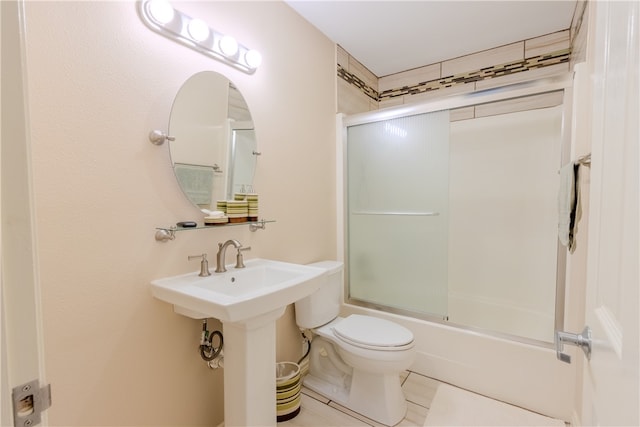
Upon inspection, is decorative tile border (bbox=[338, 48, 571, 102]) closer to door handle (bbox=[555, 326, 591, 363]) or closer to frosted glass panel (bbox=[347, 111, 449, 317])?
frosted glass panel (bbox=[347, 111, 449, 317])

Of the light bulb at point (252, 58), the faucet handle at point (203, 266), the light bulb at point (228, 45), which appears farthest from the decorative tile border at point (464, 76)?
the faucet handle at point (203, 266)

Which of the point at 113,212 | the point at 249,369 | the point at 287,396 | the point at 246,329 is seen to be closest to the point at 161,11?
the point at 113,212

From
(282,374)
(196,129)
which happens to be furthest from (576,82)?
(282,374)

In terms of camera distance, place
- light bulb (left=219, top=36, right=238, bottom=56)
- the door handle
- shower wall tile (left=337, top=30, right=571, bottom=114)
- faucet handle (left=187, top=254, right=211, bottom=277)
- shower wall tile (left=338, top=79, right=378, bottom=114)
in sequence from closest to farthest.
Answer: the door handle → faucet handle (left=187, top=254, right=211, bottom=277) → light bulb (left=219, top=36, right=238, bottom=56) → shower wall tile (left=337, top=30, right=571, bottom=114) → shower wall tile (left=338, top=79, right=378, bottom=114)

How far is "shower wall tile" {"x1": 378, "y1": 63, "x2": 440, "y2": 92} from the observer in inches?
102

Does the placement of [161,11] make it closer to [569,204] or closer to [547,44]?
[569,204]

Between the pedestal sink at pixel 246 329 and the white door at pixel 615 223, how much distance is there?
90 cm

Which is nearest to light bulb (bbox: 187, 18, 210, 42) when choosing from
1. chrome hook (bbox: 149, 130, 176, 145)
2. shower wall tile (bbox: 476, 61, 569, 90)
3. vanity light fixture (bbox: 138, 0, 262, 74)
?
vanity light fixture (bbox: 138, 0, 262, 74)

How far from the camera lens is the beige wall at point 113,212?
95cm

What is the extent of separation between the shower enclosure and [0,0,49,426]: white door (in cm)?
200

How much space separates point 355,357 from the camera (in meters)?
1.60

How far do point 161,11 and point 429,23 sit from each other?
165 centimetres

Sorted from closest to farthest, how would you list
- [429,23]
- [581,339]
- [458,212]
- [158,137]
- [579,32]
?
[581,339], [158,137], [579,32], [429,23], [458,212]

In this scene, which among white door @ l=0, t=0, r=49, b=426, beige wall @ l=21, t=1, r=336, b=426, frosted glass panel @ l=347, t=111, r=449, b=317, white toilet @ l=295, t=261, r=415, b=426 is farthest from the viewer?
frosted glass panel @ l=347, t=111, r=449, b=317
